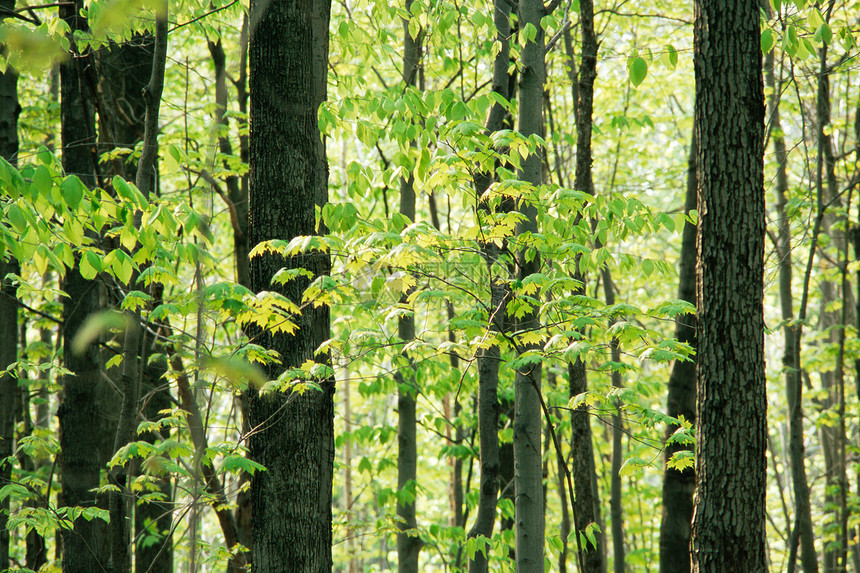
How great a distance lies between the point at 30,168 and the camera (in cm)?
297

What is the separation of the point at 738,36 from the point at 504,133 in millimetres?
1200

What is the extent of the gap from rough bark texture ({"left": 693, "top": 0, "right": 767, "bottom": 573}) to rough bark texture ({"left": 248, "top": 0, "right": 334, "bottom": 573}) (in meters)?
1.94

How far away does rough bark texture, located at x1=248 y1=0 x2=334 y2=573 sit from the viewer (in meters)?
3.50

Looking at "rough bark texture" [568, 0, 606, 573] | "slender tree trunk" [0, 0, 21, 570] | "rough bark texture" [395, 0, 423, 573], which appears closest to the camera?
"rough bark texture" [568, 0, 606, 573]

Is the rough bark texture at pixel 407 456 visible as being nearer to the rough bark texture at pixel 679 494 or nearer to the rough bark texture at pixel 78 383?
the rough bark texture at pixel 679 494

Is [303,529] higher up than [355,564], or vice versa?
[303,529]

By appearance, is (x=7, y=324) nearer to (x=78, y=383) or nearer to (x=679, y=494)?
(x=78, y=383)

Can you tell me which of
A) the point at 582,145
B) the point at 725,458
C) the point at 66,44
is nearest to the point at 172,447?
the point at 66,44

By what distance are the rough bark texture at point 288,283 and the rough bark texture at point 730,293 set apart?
194cm

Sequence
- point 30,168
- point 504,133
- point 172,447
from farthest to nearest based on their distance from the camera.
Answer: point 172,447, point 504,133, point 30,168

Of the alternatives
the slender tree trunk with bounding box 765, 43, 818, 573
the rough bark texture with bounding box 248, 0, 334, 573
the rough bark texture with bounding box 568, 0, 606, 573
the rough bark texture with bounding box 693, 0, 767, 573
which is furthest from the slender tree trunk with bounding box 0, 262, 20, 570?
the slender tree trunk with bounding box 765, 43, 818, 573

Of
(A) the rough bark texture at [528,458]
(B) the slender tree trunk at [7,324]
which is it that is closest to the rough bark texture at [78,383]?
(B) the slender tree trunk at [7,324]

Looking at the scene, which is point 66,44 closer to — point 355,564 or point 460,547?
point 460,547

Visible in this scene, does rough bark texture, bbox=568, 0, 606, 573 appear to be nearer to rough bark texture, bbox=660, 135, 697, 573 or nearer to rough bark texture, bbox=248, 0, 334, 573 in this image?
rough bark texture, bbox=660, 135, 697, 573
